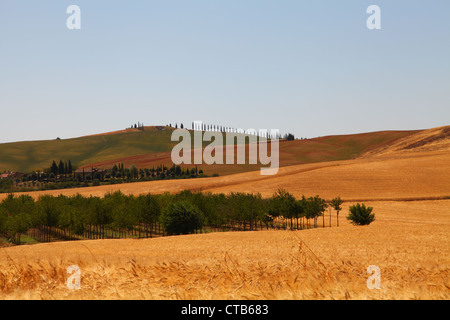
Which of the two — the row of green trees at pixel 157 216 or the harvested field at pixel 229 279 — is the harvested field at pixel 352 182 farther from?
the harvested field at pixel 229 279

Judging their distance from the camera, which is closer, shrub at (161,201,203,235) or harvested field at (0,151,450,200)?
shrub at (161,201,203,235)

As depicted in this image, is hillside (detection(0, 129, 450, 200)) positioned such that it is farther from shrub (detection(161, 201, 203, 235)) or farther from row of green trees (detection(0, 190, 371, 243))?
shrub (detection(161, 201, 203, 235))

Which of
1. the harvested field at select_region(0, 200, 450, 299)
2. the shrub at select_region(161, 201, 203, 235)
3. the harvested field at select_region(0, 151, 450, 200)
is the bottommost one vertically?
the shrub at select_region(161, 201, 203, 235)

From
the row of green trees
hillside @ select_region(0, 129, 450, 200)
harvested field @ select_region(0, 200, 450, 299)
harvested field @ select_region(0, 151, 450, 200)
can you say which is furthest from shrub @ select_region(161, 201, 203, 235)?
harvested field @ select_region(0, 200, 450, 299)

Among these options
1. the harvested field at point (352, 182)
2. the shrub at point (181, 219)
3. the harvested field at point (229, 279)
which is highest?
the harvested field at point (352, 182)

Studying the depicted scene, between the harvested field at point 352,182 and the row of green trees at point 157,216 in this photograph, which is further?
the harvested field at point 352,182

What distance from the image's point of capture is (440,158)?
16125 cm

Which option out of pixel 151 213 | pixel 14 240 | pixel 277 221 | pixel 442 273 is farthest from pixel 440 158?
pixel 442 273

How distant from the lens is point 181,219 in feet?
296

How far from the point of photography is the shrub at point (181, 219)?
296 ft

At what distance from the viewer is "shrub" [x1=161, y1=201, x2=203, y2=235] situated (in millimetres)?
90312

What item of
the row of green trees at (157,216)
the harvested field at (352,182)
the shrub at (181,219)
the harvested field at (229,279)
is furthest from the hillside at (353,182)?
the harvested field at (229,279)
